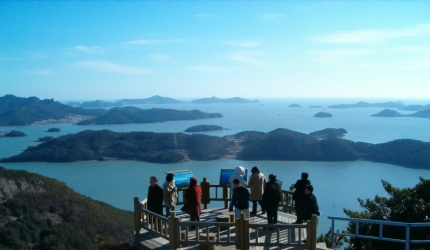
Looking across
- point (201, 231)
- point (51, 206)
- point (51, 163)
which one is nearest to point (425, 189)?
point (201, 231)

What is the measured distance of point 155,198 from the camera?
671cm

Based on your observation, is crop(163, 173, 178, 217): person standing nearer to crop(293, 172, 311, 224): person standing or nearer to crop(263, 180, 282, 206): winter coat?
crop(263, 180, 282, 206): winter coat

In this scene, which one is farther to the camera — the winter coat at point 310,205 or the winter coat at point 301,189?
the winter coat at point 301,189

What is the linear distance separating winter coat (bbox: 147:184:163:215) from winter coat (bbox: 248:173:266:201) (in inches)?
72.1

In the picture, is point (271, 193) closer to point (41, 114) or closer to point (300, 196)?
point (300, 196)

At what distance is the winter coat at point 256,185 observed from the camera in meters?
7.19

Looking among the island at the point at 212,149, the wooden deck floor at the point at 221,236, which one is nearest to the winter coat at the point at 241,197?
the wooden deck floor at the point at 221,236

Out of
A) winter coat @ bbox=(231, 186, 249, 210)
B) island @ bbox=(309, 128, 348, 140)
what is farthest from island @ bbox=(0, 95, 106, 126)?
winter coat @ bbox=(231, 186, 249, 210)

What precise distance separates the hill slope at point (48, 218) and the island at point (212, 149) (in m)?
40.5

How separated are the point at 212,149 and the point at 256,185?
76.7 m

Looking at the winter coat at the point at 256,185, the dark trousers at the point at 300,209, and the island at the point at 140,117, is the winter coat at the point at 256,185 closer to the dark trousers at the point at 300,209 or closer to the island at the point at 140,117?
the dark trousers at the point at 300,209

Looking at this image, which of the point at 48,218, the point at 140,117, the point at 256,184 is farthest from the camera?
the point at 140,117

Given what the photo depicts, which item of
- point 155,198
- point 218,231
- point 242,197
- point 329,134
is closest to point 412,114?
point 329,134

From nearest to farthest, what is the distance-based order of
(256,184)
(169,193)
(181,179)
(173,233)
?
(173,233)
(169,193)
(256,184)
(181,179)
